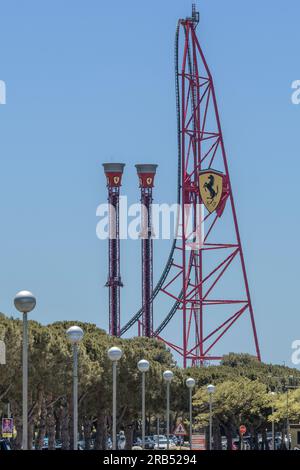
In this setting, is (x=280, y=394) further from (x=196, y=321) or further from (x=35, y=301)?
(x=35, y=301)

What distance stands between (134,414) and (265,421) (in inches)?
613

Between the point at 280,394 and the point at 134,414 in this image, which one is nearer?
the point at 134,414

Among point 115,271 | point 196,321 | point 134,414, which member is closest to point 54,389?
point 134,414

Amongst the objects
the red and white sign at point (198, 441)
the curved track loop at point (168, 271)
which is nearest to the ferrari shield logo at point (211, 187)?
the curved track loop at point (168, 271)

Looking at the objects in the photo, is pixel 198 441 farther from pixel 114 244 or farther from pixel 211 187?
pixel 114 244

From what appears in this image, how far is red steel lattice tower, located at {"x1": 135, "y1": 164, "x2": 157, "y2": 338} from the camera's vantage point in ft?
435

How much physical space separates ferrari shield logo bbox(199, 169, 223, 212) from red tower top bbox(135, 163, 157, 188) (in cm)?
1936

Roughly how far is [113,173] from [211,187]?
2158 centimetres

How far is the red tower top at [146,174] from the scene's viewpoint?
137 metres

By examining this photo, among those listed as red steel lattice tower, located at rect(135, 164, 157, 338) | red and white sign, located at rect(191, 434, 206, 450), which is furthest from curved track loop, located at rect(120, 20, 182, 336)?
red and white sign, located at rect(191, 434, 206, 450)

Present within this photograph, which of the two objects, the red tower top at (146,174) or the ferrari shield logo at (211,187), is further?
the red tower top at (146,174)

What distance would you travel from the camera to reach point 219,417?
345 feet

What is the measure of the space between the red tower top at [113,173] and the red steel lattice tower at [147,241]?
66.7 inches

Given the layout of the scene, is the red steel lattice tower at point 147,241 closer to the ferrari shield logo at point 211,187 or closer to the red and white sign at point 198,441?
the ferrari shield logo at point 211,187
